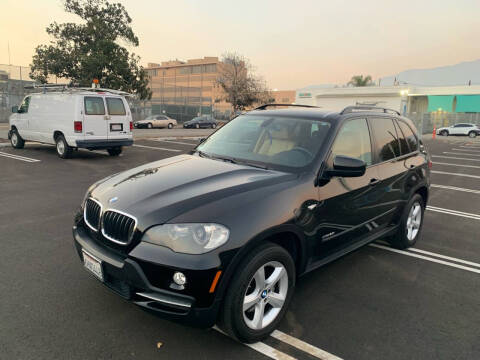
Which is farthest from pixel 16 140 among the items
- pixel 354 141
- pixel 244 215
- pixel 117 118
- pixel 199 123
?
pixel 199 123

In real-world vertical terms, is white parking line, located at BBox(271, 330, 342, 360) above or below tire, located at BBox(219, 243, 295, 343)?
below

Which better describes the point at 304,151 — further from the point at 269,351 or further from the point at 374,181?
the point at 269,351

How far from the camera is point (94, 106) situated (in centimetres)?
1093

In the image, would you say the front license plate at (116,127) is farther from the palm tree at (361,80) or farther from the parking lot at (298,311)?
the palm tree at (361,80)

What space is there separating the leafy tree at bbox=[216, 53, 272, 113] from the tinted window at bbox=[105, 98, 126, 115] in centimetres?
4295

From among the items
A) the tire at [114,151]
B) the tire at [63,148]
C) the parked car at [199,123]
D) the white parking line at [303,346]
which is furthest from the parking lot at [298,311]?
the parked car at [199,123]

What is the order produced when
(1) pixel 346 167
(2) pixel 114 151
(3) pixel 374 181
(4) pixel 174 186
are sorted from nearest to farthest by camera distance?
(4) pixel 174 186 < (1) pixel 346 167 < (3) pixel 374 181 < (2) pixel 114 151

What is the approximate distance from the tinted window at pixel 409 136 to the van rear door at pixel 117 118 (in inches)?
356

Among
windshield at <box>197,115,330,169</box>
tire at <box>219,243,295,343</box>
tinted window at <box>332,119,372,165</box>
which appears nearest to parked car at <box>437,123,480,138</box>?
tinted window at <box>332,119,372,165</box>

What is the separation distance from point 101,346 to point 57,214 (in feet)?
11.9

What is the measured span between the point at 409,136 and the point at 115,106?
9.18 m

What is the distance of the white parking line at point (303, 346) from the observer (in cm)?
259

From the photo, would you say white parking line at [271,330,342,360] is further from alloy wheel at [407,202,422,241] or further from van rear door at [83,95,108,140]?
van rear door at [83,95,108,140]

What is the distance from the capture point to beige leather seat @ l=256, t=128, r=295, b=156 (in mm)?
3600
